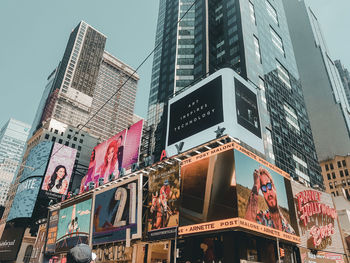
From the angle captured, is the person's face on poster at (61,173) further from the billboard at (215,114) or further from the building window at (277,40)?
the building window at (277,40)

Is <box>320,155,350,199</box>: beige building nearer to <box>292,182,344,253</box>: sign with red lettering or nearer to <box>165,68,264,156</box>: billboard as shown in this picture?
<box>292,182,344,253</box>: sign with red lettering

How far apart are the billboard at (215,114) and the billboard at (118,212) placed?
6755 mm

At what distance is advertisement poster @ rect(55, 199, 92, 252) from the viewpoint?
1341 inches

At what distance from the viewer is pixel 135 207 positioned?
1089 inches

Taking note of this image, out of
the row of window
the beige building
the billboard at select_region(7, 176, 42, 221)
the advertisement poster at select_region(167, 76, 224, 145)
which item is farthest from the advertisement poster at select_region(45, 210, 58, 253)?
the row of window

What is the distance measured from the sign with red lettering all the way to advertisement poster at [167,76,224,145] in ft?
38.0

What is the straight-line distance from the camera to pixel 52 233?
40.5 meters

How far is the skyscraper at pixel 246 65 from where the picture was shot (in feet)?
204

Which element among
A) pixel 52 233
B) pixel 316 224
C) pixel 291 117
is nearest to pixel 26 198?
pixel 52 233

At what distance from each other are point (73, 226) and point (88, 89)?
126 metres

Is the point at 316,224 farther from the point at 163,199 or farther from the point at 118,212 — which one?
the point at 118,212

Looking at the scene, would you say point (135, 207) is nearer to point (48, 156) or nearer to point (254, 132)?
point (254, 132)

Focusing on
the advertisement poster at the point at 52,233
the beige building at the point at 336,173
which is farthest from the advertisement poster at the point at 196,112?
the beige building at the point at 336,173

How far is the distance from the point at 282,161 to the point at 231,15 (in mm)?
41612
